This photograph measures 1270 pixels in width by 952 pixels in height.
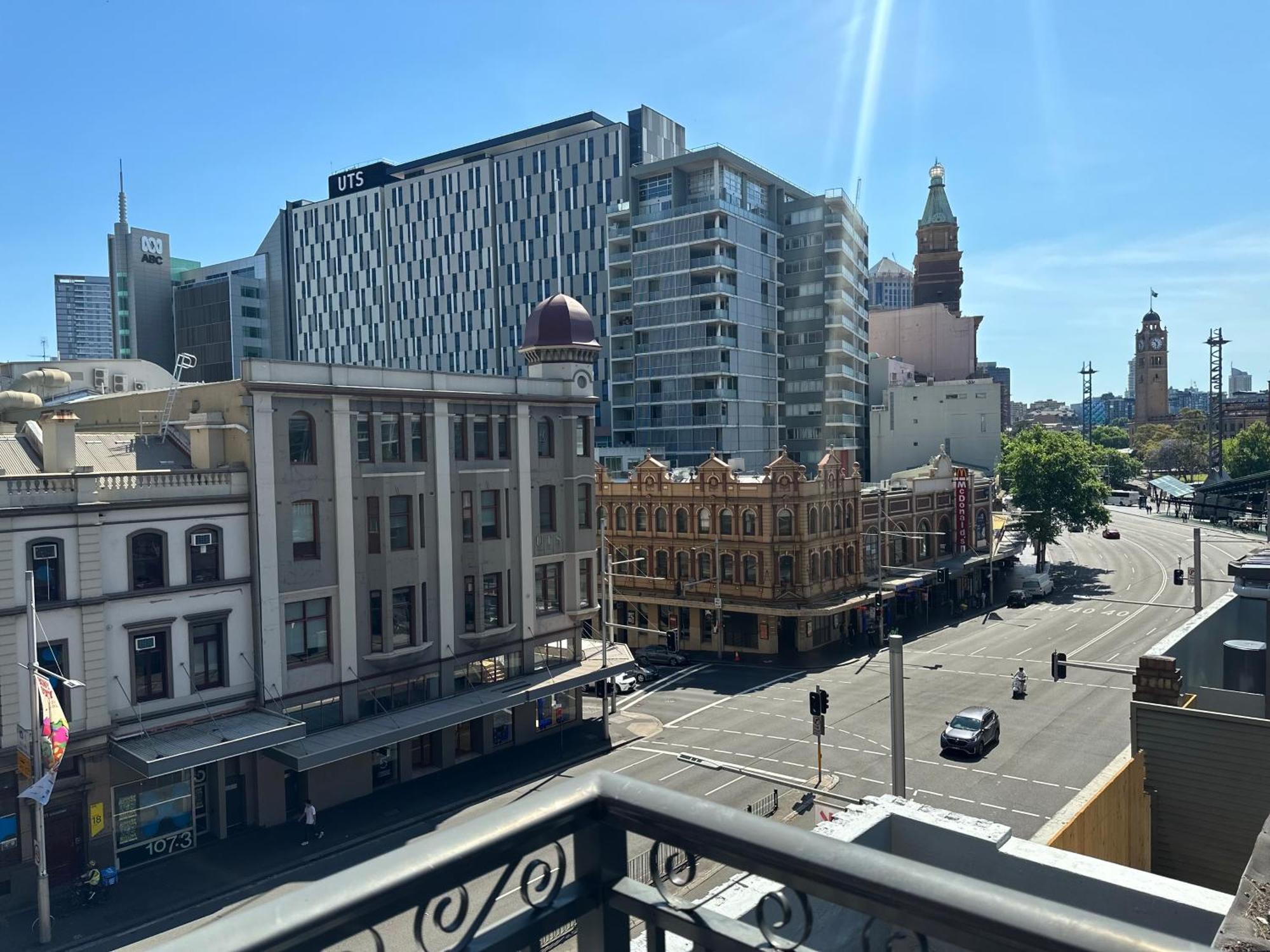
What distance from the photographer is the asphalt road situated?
31312 mm

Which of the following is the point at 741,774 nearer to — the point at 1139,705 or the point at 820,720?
the point at 820,720

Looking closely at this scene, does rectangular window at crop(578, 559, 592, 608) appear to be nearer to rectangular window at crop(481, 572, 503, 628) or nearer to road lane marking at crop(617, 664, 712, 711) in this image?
rectangular window at crop(481, 572, 503, 628)

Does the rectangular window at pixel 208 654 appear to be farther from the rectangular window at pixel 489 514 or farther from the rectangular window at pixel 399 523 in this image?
the rectangular window at pixel 489 514

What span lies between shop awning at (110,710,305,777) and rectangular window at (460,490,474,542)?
1010cm

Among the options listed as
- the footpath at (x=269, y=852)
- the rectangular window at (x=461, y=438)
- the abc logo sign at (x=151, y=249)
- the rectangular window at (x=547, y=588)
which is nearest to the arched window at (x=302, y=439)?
the rectangular window at (x=461, y=438)

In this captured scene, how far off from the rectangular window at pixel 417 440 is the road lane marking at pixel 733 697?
53.3 ft

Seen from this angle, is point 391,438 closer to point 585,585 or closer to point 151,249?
point 585,585

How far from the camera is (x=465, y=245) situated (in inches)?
4326

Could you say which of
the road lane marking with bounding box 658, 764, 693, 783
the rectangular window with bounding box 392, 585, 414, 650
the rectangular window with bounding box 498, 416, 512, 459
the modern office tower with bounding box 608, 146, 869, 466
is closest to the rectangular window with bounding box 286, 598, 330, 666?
the rectangular window with bounding box 392, 585, 414, 650

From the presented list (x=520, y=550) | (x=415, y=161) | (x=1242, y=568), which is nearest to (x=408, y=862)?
(x=1242, y=568)

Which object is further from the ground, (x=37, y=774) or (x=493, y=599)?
(x=493, y=599)

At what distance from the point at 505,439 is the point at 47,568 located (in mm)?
17297

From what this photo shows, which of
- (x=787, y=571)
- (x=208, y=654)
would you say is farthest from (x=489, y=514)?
(x=787, y=571)

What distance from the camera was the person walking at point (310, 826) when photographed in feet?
93.6
